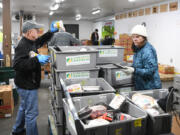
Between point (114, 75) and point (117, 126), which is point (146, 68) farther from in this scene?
point (117, 126)

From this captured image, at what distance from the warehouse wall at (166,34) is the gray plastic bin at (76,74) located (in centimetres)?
654

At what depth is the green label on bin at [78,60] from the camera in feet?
6.69

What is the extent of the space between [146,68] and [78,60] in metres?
0.83

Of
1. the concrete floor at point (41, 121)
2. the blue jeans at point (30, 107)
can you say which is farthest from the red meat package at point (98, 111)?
the concrete floor at point (41, 121)

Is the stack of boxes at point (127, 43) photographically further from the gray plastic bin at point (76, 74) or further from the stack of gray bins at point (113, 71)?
the gray plastic bin at point (76, 74)

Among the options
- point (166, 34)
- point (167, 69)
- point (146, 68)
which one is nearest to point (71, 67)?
point (146, 68)

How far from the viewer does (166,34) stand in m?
8.54

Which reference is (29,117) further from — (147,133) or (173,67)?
(173,67)

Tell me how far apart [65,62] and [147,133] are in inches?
45.0

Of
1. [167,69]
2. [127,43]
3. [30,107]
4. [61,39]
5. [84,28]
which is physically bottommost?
[30,107]

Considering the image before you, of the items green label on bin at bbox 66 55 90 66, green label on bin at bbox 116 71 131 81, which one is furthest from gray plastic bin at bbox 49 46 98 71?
green label on bin at bbox 116 71 131 81

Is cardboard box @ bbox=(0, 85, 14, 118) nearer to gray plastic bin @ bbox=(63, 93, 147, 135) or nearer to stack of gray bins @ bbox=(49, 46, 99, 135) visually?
stack of gray bins @ bbox=(49, 46, 99, 135)

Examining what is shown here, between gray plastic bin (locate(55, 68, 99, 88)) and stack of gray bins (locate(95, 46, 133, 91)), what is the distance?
0.14m

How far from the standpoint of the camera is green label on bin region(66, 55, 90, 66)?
2.04 m
